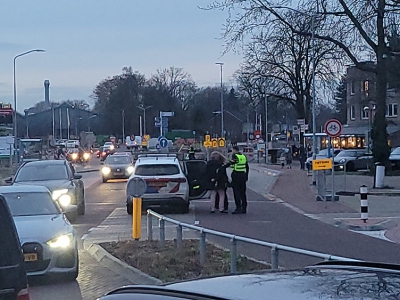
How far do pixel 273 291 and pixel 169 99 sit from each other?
11313 centimetres

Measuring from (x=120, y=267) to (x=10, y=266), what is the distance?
21.2 ft

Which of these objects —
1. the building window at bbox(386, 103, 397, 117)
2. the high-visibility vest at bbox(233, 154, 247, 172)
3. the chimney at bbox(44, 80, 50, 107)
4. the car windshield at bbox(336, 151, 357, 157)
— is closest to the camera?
the high-visibility vest at bbox(233, 154, 247, 172)

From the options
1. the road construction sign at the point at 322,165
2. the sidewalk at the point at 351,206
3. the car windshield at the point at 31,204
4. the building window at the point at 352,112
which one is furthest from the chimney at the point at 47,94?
the car windshield at the point at 31,204

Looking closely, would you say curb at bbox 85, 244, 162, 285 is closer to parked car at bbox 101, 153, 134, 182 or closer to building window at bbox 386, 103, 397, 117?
parked car at bbox 101, 153, 134, 182

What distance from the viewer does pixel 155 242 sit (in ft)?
48.3

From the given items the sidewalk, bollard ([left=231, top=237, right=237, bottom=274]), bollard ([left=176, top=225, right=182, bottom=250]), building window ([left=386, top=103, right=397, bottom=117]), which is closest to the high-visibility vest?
the sidewalk

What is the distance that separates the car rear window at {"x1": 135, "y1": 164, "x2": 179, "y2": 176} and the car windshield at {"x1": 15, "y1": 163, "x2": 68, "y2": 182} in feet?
7.00

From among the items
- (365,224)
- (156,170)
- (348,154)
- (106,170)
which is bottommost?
(365,224)

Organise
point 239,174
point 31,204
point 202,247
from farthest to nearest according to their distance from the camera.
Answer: point 239,174
point 31,204
point 202,247

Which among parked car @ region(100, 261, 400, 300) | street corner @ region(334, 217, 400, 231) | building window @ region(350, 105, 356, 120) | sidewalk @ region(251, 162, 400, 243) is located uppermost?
building window @ region(350, 105, 356, 120)

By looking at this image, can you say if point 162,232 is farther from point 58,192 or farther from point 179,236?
point 58,192

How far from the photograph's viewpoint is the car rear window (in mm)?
22031

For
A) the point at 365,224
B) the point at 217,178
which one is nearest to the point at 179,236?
the point at 365,224

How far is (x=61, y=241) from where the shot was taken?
11195mm
